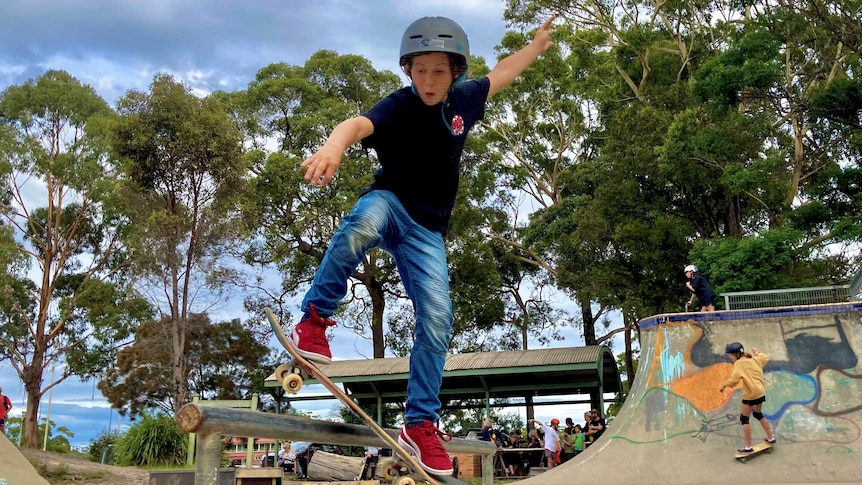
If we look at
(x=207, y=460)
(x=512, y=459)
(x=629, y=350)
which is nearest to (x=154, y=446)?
(x=512, y=459)

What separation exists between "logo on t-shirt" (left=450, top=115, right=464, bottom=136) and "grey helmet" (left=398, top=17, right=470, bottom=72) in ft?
1.14

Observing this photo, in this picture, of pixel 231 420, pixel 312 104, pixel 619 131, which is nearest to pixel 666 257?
pixel 619 131

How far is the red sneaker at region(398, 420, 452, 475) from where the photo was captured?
3.29 metres

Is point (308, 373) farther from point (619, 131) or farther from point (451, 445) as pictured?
point (619, 131)

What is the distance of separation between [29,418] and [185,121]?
13.2m

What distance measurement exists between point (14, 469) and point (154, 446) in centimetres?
757

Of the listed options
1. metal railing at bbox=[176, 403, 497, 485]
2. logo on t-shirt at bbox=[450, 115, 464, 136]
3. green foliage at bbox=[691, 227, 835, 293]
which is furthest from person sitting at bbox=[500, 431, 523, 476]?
logo on t-shirt at bbox=[450, 115, 464, 136]

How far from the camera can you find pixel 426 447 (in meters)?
3.30

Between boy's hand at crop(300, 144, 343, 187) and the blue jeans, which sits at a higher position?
boy's hand at crop(300, 144, 343, 187)

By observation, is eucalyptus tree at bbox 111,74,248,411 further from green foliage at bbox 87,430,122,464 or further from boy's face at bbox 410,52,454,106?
boy's face at bbox 410,52,454,106

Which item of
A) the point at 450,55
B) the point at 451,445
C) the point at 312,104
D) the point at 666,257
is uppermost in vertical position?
the point at 312,104

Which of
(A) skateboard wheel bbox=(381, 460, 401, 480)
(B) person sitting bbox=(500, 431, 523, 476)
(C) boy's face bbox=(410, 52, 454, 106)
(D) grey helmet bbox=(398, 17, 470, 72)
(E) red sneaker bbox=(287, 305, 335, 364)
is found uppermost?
(D) grey helmet bbox=(398, 17, 470, 72)

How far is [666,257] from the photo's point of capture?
24188mm

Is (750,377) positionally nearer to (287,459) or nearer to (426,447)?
(426,447)
